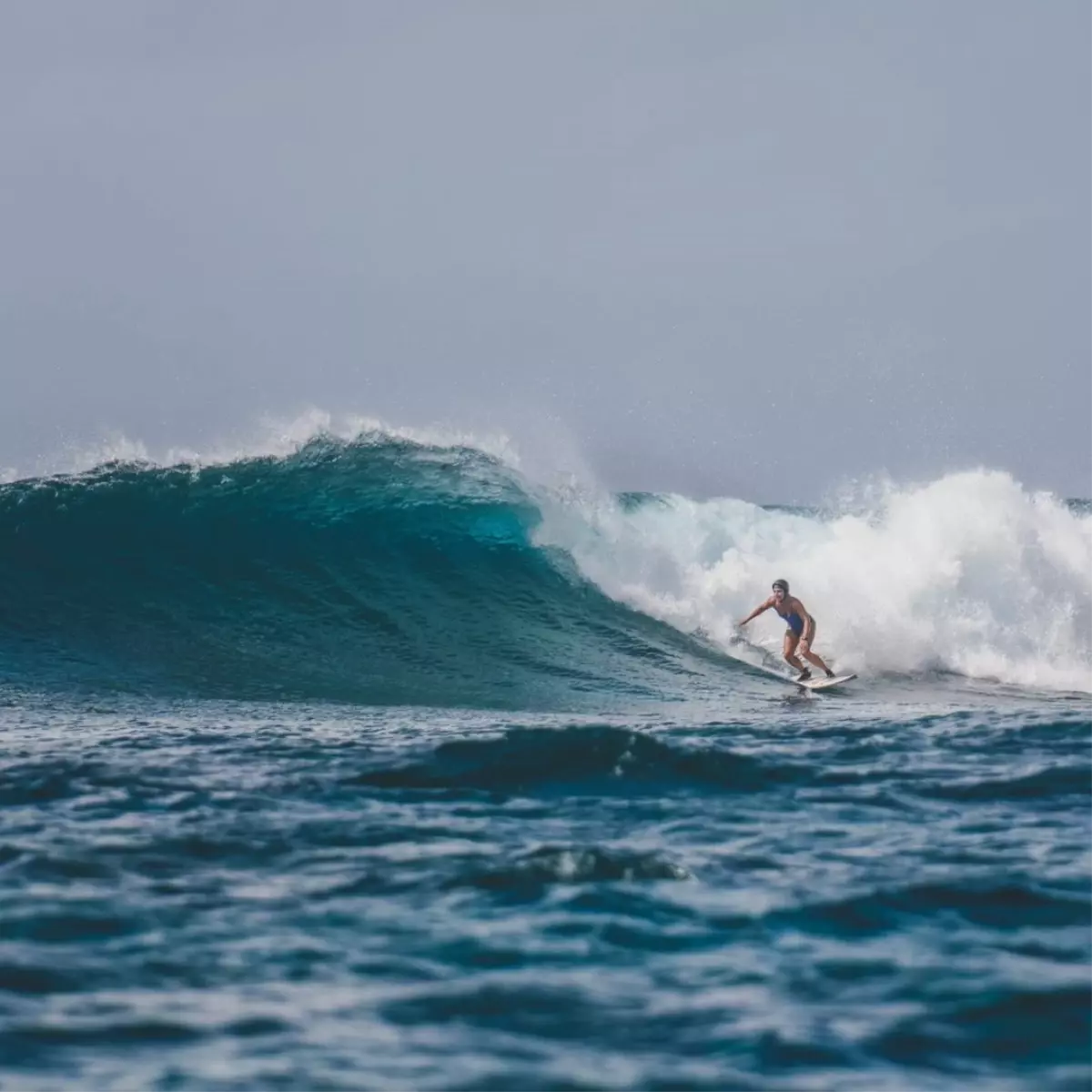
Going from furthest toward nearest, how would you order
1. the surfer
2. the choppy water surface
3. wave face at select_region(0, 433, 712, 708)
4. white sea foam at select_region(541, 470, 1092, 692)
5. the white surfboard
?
white sea foam at select_region(541, 470, 1092, 692) → the surfer → the white surfboard → wave face at select_region(0, 433, 712, 708) → the choppy water surface

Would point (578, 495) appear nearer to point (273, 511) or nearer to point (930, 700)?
point (273, 511)

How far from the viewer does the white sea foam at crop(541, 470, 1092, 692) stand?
A: 1834 centimetres

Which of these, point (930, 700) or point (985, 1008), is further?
point (930, 700)

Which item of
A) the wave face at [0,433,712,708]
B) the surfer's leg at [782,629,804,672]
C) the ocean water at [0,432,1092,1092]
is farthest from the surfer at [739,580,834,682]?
the wave face at [0,433,712,708]

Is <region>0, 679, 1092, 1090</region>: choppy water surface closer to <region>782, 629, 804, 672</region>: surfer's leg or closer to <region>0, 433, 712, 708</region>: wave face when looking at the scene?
<region>0, 433, 712, 708</region>: wave face

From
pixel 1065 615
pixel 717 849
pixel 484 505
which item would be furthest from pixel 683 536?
pixel 717 849

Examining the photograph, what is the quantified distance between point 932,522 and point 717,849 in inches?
578

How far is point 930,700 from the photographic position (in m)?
15.1

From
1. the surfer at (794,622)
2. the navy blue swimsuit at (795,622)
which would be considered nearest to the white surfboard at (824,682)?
the surfer at (794,622)

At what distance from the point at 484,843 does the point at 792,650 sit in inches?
393

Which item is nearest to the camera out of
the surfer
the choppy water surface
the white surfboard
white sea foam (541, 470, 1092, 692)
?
the choppy water surface

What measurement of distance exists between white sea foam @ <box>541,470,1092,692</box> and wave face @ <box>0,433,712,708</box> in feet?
3.28

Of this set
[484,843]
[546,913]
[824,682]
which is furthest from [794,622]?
[546,913]

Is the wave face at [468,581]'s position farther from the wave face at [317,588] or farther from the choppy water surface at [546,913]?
the choppy water surface at [546,913]
